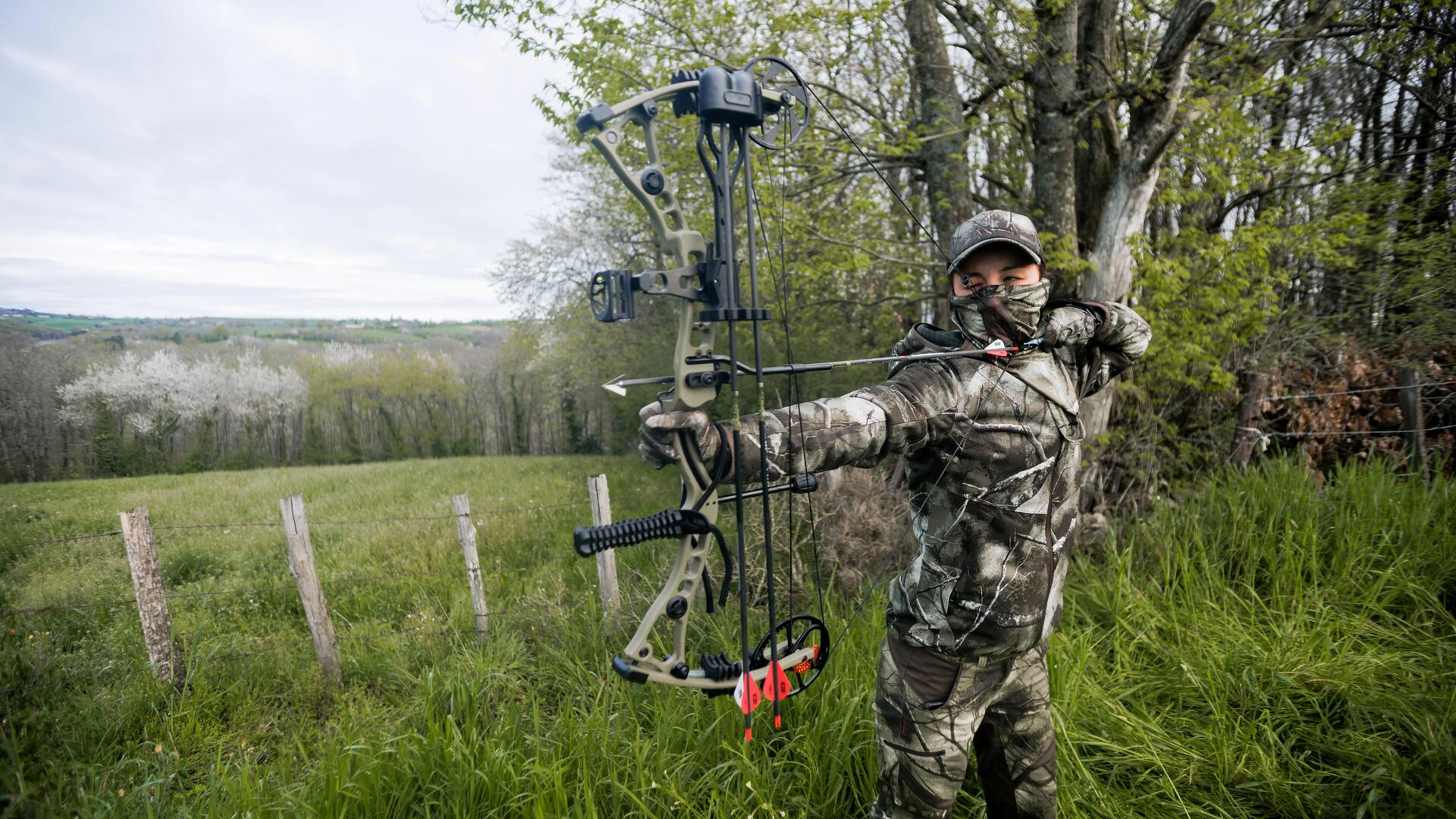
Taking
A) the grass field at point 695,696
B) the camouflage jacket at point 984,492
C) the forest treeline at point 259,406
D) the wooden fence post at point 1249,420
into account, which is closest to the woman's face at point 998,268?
the camouflage jacket at point 984,492

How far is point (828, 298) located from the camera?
7.20m

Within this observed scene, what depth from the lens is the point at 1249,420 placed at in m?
5.13

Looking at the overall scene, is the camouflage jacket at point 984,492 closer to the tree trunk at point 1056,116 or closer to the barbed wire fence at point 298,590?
the barbed wire fence at point 298,590

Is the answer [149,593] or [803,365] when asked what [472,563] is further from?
[803,365]

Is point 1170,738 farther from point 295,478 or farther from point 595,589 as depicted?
point 295,478

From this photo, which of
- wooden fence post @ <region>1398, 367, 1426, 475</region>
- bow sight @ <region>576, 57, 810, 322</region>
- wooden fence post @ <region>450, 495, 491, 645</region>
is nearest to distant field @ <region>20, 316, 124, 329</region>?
wooden fence post @ <region>450, 495, 491, 645</region>

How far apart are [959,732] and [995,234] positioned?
1326 mm

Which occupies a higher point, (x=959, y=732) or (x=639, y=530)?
(x=639, y=530)

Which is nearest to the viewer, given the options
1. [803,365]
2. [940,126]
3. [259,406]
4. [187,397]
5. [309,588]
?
[803,365]

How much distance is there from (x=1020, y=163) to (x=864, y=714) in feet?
20.3

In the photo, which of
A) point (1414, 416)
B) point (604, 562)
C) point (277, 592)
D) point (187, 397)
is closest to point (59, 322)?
point (277, 592)

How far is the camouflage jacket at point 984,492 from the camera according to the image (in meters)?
1.76

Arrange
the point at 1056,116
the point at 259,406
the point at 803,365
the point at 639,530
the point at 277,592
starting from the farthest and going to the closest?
the point at 259,406 < the point at 277,592 < the point at 1056,116 < the point at 803,365 < the point at 639,530

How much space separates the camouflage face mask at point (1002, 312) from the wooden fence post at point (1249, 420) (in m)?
4.23
